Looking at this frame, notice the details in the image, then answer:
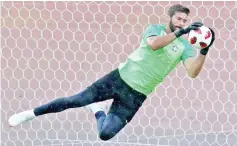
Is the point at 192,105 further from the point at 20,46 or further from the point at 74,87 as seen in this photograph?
the point at 20,46

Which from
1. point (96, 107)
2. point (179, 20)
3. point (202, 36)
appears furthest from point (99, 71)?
Result: point (202, 36)

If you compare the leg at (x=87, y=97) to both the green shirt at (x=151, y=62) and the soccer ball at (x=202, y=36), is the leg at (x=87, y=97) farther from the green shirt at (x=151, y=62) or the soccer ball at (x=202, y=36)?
the soccer ball at (x=202, y=36)

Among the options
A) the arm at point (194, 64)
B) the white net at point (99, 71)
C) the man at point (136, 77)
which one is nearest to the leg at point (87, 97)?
the man at point (136, 77)

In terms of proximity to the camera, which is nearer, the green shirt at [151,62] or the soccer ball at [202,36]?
the soccer ball at [202,36]

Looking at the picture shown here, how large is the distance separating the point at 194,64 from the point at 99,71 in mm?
524

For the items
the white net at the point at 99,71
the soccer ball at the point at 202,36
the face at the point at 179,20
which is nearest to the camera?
the soccer ball at the point at 202,36

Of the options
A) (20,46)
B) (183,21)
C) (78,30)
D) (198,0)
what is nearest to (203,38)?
(183,21)

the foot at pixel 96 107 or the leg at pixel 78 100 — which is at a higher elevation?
the leg at pixel 78 100

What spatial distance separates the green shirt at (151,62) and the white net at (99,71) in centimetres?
36

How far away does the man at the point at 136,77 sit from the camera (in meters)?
1.36

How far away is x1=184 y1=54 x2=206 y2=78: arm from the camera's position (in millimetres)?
1316

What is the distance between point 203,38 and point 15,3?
79cm

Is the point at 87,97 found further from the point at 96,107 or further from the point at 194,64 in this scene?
the point at 194,64

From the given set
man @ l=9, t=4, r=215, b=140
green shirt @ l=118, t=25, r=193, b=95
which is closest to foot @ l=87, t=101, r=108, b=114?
man @ l=9, t=4, r=215, b=140
